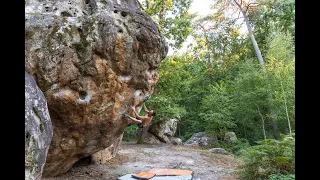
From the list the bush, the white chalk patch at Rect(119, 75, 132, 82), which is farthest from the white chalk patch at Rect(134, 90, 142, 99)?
the bush

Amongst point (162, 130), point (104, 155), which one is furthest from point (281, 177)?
point (162, 130)

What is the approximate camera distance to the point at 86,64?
5.02 metres

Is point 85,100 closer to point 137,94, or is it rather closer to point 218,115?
point 137,94

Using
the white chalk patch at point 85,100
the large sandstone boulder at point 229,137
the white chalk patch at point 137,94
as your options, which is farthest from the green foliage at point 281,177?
the large sandstone boulder at point 229,137

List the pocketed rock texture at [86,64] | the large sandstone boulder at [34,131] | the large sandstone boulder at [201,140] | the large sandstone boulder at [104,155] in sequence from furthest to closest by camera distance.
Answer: the large sandstone boulder at [201,140]
the large sandstone boulder at [104,155]
the pocketed rock texture at [86,64]
the large sandstone boulder at [34,131]

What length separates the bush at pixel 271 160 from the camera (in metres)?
5.59

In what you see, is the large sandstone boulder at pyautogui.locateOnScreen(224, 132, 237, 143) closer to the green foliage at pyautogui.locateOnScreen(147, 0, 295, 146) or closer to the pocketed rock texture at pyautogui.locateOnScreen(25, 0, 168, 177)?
the green foliage at pyautogui.locateOnScreen(147, 0, 295, 146)

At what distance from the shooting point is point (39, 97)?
2428 mm

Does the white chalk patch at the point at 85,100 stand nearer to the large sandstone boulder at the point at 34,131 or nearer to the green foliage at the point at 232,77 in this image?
the large sandstone boulder at the point at 34,131

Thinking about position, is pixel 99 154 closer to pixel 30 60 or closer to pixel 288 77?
pixel 30 60

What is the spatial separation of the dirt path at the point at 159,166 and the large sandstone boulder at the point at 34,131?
11.7 ft

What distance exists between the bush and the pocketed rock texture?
120 inches

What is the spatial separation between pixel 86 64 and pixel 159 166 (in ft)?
13.5
